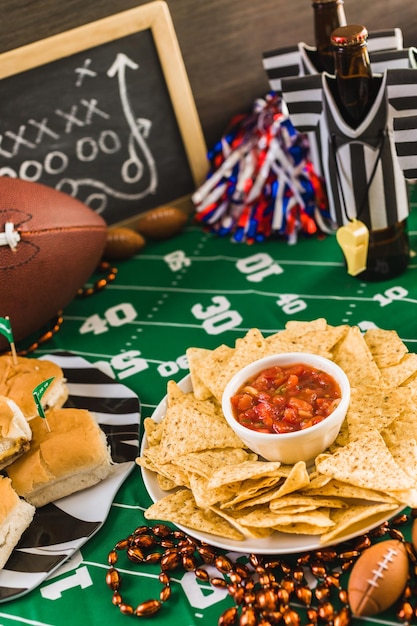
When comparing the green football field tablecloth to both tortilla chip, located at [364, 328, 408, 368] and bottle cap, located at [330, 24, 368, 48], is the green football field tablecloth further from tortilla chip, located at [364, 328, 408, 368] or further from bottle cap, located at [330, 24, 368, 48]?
bottle cap, located at [330, 24, 368, 48]

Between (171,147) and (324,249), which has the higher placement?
(171,147)

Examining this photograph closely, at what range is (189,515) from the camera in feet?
3.95

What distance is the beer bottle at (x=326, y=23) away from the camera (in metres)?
1.73

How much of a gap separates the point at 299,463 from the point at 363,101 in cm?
78

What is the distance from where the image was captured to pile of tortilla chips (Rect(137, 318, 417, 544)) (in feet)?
3.76

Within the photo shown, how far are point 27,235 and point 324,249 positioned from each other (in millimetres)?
715

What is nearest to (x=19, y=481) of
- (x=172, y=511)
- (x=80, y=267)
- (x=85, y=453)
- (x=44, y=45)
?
(x=85, y=453)

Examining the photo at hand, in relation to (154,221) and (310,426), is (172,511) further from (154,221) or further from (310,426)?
(154,221)

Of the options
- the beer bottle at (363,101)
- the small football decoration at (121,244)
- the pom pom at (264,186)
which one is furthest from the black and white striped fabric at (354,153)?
the small football decoration at (121,244)

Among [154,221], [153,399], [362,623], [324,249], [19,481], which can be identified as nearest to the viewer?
[362,623]

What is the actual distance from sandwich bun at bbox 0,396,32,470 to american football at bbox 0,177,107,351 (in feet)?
1.24

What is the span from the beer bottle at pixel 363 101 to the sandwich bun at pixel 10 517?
2.84 feet

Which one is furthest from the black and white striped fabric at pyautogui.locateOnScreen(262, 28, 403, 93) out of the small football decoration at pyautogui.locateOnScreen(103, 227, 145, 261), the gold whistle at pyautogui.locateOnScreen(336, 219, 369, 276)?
the small football decoration at pyautogui.locateOnScreen(103, 227, 145, 261)

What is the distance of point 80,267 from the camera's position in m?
1.83
